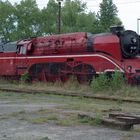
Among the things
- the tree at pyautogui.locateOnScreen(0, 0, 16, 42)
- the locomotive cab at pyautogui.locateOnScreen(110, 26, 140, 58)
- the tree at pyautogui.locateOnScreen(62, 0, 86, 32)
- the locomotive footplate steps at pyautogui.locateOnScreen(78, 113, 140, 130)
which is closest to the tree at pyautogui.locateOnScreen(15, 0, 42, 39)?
the tree at pyautogui.locateOnScreen(0, 0, 16, 42)

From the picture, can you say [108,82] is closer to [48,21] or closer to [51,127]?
[51,127]

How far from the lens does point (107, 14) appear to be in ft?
349

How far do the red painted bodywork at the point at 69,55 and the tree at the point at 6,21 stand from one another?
52.6 metres

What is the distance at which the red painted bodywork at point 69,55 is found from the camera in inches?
924

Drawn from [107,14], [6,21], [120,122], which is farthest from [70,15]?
[120,122]

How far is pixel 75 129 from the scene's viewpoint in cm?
1019

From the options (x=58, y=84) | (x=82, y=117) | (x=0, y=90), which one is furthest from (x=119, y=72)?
(x=82, y=117)

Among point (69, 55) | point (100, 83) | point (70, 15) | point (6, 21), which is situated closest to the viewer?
point (100, 83)

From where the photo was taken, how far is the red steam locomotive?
2350cm

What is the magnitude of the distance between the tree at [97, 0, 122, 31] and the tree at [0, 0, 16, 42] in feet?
58.6

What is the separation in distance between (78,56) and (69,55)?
0.77m

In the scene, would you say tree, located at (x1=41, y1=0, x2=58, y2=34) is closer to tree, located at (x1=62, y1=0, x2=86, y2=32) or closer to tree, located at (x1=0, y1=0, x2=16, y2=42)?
tree, located at (x1=62, y1=0, x2=86, y2=32)

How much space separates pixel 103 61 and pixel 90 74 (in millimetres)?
1004

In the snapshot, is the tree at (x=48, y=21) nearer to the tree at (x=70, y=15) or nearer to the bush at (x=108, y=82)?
the tree at (x=70, y=15)
